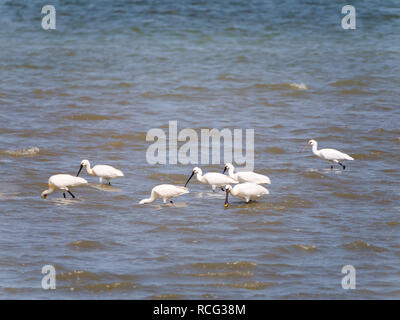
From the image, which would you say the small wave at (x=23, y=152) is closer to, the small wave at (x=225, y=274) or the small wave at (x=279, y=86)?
the small wave at (x=225, y=274)

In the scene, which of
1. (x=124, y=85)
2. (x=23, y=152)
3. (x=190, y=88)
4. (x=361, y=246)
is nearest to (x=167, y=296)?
(x=361, y=246)

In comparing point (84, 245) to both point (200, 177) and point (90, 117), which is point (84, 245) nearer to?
point (200, 177)

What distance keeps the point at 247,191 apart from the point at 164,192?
1373 millimetres

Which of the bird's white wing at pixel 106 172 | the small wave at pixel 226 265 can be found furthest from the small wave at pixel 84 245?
the bird's white wing at pixel 106 172

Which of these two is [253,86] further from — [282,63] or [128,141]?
[128,141]

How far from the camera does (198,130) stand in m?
18.9

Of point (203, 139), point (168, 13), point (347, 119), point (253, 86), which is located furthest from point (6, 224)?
point (168, 13)

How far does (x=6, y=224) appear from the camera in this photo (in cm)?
1191

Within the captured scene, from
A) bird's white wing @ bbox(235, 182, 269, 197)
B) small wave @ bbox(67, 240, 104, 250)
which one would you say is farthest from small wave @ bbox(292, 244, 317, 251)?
small wave @ bbox(67, 240, 104, 250)

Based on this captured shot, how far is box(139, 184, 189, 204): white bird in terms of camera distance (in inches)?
511

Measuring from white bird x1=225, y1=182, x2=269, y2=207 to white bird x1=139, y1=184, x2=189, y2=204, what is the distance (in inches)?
30.0

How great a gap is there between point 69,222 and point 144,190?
7.46 ft

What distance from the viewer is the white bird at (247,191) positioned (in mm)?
13070

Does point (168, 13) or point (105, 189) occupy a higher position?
point (168, 13)
